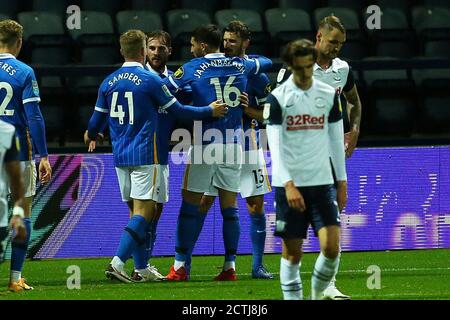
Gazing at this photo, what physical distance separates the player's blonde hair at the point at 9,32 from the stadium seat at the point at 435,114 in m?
5.84

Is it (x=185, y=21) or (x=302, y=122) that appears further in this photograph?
(x=185, y=21)

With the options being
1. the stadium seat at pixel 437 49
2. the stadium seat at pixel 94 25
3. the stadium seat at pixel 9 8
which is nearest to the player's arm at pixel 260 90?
the stadium seat at pixel 94 25

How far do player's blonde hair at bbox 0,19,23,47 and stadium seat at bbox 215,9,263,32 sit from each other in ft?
16.8

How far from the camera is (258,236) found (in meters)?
10.7

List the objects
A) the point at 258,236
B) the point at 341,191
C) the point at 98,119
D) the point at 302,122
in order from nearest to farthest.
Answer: the point at 302,122, the point at 341,191, the point at 98,119, the point at 258,236

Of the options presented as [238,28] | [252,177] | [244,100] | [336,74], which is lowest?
[252,177]

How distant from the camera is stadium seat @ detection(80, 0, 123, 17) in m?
15.1

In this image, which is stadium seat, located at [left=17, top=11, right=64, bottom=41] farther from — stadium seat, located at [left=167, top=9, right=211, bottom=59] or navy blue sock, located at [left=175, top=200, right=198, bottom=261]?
navy blue sock, located at [left=175, top=200, right=198, bottom=261]

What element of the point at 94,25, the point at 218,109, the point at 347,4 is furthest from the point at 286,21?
the point at 218,109

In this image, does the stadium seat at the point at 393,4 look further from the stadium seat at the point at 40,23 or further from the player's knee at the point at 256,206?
the player's knee at the point at 256,206

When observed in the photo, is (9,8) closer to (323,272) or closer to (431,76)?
(431,76)

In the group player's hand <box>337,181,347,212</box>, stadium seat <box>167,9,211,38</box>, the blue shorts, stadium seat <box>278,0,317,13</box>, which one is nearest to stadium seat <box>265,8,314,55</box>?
stadium seat <box>278,0,317,13</box>

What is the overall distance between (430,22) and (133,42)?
20.0 feet

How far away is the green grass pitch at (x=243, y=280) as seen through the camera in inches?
363
